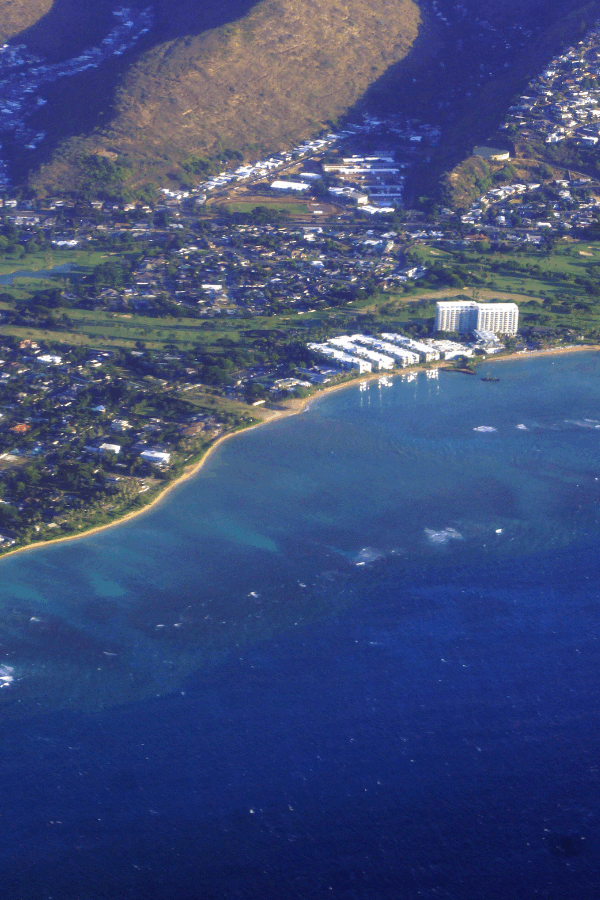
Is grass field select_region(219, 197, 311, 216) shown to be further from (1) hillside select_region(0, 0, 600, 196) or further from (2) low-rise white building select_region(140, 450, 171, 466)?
(2) low-rise white building select_region(140, 450, 171, 466)

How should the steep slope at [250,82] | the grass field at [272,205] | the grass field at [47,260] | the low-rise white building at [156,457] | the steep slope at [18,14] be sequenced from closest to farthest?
1. the low-rise white building at [156,457]
2. the grass field at [47,260]
3. the grass field at [272,205]
4. the steep slope at [250,82]
5. the steep slope at [18,14]

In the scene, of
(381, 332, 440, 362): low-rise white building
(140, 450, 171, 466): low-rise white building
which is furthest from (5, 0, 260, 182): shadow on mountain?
(140, 450, 171, 466): low-rise white building

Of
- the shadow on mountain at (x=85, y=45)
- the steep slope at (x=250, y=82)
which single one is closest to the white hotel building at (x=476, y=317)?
the steep slope at (x=250, y=82)

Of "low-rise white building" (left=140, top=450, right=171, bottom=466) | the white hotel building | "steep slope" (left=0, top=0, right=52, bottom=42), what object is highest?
"steep slope" (left=0, top=0, right=52, bottom=42)

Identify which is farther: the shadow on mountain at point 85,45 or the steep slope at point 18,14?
the steep slope at point 18,14

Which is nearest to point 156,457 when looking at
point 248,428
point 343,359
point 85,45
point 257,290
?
point 248,428

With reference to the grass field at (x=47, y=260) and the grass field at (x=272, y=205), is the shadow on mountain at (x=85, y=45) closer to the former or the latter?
the grass field at (x=272, y=205)

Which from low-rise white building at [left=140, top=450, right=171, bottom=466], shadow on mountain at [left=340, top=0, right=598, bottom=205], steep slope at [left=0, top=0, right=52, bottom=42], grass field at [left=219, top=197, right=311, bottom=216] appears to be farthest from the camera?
steep slope at [left=0, top=0, right=52, bottom=42]
